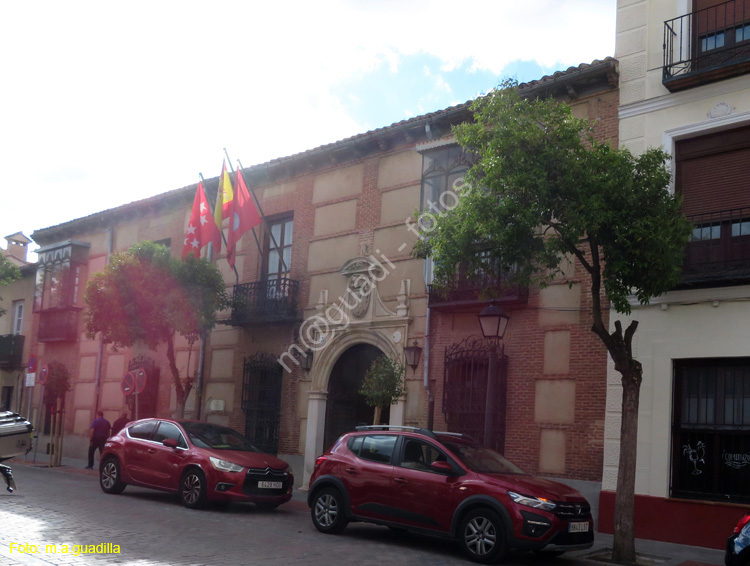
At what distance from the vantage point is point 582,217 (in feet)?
33.7

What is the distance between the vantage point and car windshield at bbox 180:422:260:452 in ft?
45.4

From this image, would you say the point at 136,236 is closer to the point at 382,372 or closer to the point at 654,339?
the point at 382,372

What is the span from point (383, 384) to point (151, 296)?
6.41 meters

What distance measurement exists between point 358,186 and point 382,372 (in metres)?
5.25

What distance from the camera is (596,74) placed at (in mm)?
14148

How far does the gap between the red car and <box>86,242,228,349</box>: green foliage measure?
381cm

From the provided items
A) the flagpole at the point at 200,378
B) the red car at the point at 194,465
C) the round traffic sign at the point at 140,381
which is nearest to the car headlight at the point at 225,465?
the red car at the point at 194,465

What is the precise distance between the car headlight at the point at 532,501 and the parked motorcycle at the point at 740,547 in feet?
7.62

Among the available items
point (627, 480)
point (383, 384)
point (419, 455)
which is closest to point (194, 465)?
point (383, 384)

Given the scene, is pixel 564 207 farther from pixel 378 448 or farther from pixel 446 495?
pixel 378 448

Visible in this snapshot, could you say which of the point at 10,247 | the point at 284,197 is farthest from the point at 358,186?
the point at 10,247

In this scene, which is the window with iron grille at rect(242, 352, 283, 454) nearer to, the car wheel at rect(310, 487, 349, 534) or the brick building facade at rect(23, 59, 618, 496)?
the brick building facade at rect(23, 59, 618, 496)

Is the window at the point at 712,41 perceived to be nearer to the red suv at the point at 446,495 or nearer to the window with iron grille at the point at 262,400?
the red suv at the point at 446,495

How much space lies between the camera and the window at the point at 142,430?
47.9ft
